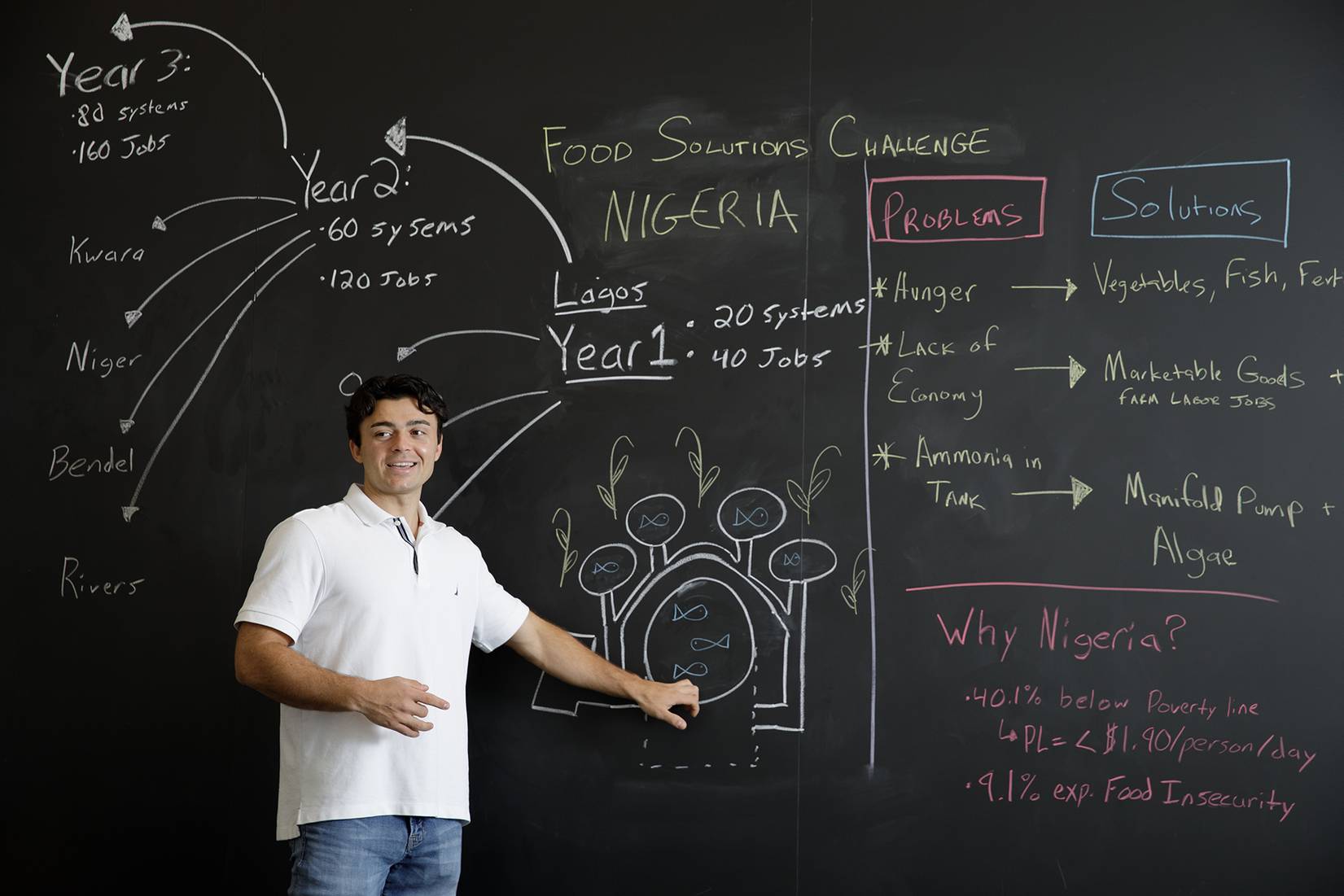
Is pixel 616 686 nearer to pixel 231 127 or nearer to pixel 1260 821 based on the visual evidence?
pixel 1260 821

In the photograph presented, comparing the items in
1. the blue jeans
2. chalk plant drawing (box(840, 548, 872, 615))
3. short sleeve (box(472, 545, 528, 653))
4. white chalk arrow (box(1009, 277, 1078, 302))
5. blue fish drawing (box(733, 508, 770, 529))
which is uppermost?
white chalk arrow (box(1009, 277, 1078, 302))

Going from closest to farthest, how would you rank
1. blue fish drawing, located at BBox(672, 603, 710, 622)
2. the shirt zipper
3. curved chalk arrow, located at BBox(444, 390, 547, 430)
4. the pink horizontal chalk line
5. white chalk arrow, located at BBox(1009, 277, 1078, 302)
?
the shirt zipper < the pink horizontal chalk line < white chalk arrow, located at BBox(1009, 277, 1078, 302) < blue fish drawing, located at BBox(672, 603, 710, 622) < curved chalk arrow, located at BBox(444, 390, 547, 430)

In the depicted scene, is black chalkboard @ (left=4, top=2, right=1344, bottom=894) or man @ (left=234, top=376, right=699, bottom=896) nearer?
man @ (left=234, top=376, right=699, bottom=896)

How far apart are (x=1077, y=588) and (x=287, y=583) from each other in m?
1.84

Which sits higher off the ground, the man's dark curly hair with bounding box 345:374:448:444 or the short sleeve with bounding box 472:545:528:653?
the man's dark curly hair with bounding box 345:374:448:444

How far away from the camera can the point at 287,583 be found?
243cm

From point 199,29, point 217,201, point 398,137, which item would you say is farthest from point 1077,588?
point 199,29

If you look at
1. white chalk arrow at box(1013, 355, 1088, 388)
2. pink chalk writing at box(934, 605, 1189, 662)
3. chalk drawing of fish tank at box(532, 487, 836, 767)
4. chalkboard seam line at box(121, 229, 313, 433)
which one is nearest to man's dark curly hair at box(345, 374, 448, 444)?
chalk drawing of fish tank at box(532, 487, 836, 767)

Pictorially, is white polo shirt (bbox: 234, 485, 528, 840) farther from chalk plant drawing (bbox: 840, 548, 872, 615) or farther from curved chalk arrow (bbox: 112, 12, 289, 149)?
curved chalk arrow (bbox: 112, 12, 289, 149)

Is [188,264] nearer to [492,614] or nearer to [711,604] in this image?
[492,614]

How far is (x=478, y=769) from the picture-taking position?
9.79ft

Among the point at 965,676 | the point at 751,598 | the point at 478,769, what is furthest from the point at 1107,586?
the point at 478,769

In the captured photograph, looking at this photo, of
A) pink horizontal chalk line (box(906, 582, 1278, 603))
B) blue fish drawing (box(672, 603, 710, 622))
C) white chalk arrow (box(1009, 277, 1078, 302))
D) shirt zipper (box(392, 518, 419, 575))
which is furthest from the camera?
blue fish drawing (box(672, 603, 710, 622))

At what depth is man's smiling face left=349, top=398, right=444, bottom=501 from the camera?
102 inches
